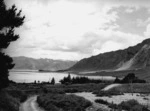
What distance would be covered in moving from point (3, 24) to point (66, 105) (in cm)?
2548

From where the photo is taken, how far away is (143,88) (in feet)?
370

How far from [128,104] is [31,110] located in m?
19.5

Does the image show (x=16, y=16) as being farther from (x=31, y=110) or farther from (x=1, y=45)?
(x=31, y=110)

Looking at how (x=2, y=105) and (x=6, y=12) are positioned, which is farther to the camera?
(x=2, y=105)

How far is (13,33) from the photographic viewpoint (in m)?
31.0

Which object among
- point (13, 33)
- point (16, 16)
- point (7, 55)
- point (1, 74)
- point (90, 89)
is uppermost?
point (16, 16)

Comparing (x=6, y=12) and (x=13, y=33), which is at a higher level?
(x=6, y=12)

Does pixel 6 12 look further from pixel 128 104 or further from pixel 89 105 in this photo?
pixel 128 104

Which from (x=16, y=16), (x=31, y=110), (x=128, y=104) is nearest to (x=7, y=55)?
(x=16, y=16)

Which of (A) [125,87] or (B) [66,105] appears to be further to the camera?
(A) [125,87]

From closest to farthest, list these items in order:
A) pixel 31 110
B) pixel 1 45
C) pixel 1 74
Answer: pixel 1 45 < pixel 1 74 < pixel 31 110

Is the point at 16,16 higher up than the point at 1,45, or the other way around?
the point at 16,16

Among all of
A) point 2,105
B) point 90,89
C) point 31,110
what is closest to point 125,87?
point 90,89

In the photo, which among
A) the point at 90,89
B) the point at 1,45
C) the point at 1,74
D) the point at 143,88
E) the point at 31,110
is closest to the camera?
the point at 1,45
